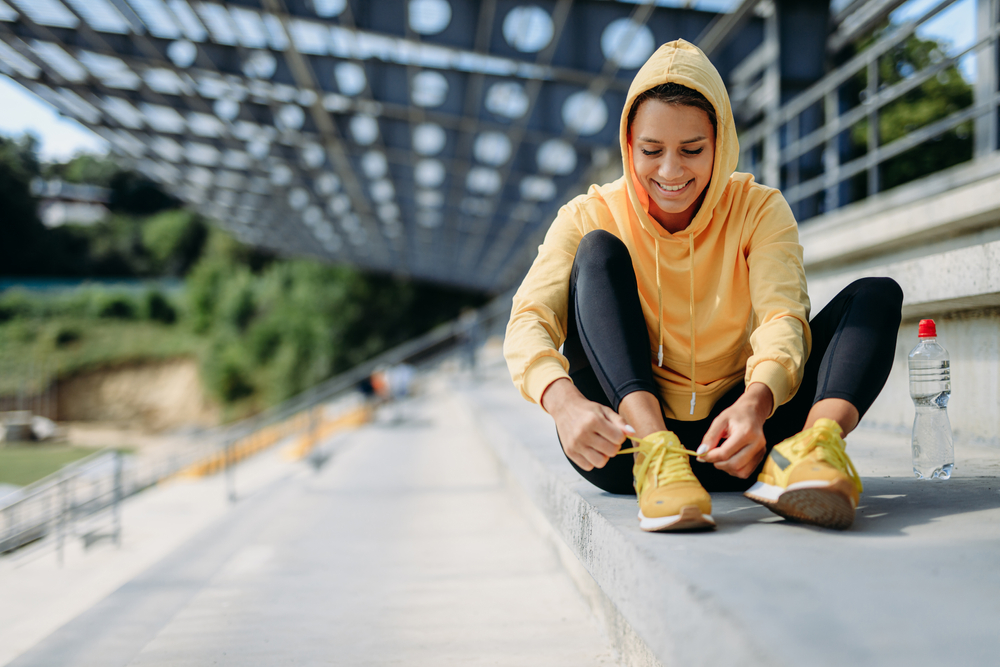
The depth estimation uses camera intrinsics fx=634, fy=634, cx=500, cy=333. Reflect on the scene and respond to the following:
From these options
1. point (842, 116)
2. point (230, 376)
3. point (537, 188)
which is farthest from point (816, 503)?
point (230, 376)

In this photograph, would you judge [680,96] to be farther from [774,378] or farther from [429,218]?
[429,218]

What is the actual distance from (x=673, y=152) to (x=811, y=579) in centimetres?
74

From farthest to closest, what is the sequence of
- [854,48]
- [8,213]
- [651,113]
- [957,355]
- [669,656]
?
[8,213] → [854,48] → [957,355] → [651,113] → [669,656]

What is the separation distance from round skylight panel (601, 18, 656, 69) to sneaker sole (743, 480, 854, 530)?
5820 mm

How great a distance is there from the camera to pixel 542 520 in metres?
2.60

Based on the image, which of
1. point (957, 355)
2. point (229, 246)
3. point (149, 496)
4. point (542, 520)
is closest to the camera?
point (957, 355)

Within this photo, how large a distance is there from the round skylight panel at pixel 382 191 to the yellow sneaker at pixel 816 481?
41.5ft

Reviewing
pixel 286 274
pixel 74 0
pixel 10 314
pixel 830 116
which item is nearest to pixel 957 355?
pixel 830 116

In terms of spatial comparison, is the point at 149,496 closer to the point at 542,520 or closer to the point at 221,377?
the point at 542,520

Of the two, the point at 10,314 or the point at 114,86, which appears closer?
the point at 114,86

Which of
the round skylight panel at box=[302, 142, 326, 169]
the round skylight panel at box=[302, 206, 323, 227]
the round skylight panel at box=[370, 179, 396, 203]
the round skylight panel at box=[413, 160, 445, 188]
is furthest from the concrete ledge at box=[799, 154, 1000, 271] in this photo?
the round skylight panel at box=[302, 206, 323, 227]

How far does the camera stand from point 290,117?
9.87 m

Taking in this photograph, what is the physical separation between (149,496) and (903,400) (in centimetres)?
1118

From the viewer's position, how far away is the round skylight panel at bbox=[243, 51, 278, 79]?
7998 millimetres
